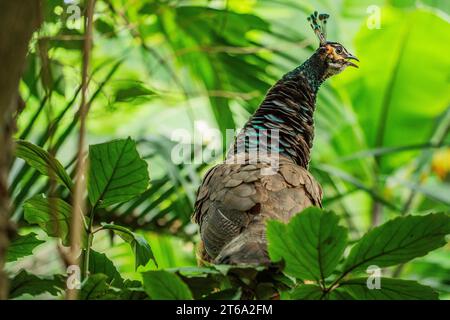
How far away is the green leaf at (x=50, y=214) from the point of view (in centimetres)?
130

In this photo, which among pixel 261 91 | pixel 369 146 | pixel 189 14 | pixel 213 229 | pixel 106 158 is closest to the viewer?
pixel 106 158

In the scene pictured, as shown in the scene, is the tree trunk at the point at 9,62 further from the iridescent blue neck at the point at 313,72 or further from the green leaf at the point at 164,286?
the iridescent blue neck at the point at 313,72

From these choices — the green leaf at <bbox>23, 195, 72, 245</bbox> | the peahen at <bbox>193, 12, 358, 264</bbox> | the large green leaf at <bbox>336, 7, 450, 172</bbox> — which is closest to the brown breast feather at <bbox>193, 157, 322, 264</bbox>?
the peahen at <bbox>193, 12, 358, 264</bbox>

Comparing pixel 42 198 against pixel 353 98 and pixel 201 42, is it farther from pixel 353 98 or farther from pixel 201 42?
pixel 353 98

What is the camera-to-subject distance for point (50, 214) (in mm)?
1316

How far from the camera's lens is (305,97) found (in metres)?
2.40

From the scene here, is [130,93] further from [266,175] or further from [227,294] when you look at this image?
[227,294]

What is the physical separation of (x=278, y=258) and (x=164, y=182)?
1.91 meters

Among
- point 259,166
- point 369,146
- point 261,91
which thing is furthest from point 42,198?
point 369,146

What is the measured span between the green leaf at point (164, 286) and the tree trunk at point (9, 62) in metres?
0.31

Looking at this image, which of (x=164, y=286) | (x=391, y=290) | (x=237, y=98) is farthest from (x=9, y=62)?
(x=237, y=98)

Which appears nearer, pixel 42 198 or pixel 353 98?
pixel 42 198

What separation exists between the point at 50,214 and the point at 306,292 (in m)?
0.52
